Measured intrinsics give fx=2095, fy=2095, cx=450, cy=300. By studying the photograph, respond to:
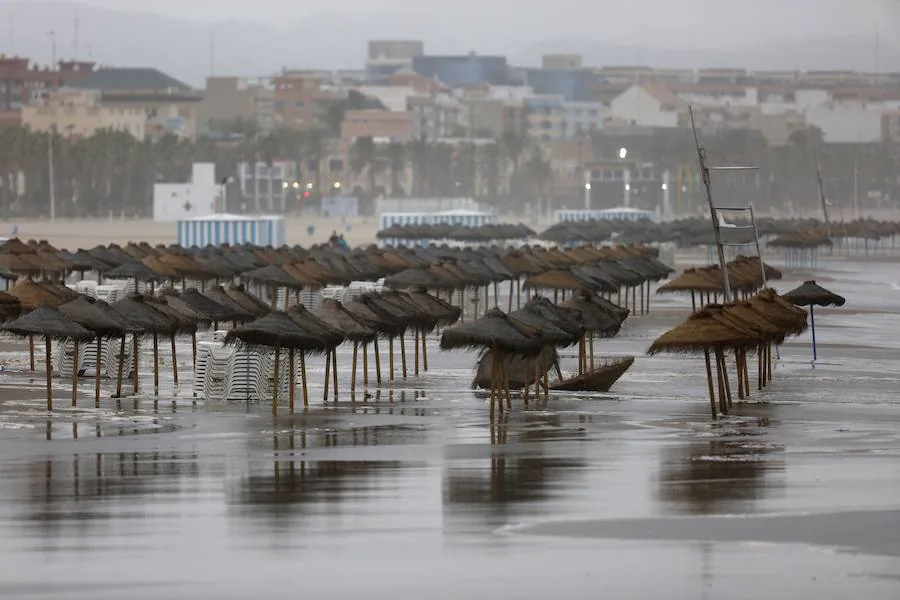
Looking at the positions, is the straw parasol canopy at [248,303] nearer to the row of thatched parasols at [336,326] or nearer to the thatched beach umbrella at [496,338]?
the row of thatched parasols at [336,326]

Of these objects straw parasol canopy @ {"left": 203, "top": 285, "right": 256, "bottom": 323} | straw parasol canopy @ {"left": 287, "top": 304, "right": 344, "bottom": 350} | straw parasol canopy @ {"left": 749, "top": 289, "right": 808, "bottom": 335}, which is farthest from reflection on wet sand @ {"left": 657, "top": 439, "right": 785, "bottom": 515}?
straw parasol canopy @ {"left": 203, "top": 285, "right": 256, "bottom": 323}

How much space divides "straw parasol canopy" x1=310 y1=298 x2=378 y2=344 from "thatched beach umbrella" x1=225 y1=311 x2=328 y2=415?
9.14 feet

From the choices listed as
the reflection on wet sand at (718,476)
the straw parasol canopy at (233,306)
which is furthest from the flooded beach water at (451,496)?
the straw parasol canopy at (233,306)

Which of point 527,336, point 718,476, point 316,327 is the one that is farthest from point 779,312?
point 718,476

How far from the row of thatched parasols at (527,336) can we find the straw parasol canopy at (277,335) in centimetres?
231

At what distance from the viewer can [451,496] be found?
2670 centimetres

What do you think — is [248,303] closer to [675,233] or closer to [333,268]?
[333,268]

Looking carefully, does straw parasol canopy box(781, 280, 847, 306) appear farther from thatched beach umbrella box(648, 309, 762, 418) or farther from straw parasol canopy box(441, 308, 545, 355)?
straw parasol canopy box(441, 308, 545, 355)

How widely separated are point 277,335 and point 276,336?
4cm

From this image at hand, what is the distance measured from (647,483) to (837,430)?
7.61 meters

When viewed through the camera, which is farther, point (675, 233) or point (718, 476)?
point (675, 233)

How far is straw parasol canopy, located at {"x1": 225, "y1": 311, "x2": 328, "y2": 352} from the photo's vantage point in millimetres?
35656

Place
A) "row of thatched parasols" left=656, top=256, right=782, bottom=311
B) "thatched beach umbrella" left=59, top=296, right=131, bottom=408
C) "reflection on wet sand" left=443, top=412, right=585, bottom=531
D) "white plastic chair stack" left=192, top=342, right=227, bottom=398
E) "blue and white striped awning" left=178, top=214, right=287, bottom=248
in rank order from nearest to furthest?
1. "reflection on wet sand" left=443, top=412, right=585, bottom=531
2. "thatched beach umbrella" left=59, top=296, right=131, bottom=408
3. "white plastic chair stack" left=192, top=342, right=227, bottom=398
4. "row of thatched parasols" left=656, top=256, right=782, bottom=311
5. "blue and white striped awning" left=178, top=214, right=287, bottom=248

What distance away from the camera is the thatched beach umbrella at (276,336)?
1405 inches
